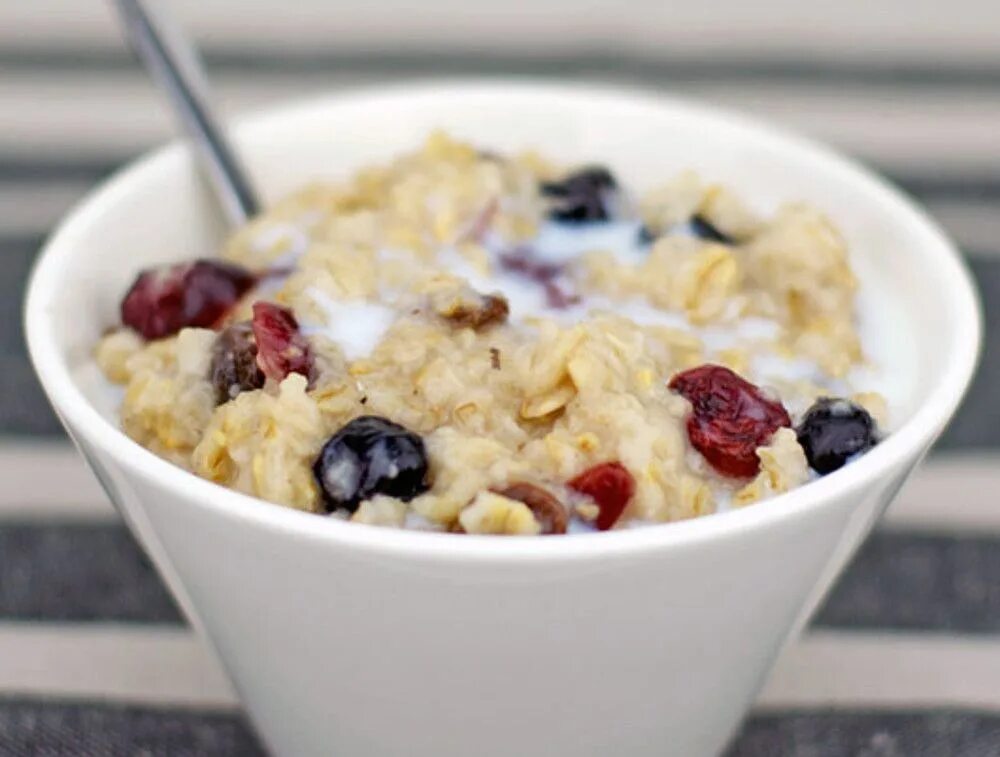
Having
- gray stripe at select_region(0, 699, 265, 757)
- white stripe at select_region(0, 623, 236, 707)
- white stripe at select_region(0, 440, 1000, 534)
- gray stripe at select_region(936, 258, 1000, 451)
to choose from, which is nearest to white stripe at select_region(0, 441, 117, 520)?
white stripe at select_region(0, 440, 1000, 534)

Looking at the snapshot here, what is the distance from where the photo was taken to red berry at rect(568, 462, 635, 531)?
1119mm

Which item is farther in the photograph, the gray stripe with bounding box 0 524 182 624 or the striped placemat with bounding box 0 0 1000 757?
the gray stripe with bounding box 0 524 182 624

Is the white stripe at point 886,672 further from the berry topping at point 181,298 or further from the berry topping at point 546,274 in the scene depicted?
the berry topping at point 181,298

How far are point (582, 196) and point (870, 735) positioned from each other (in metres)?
0.62

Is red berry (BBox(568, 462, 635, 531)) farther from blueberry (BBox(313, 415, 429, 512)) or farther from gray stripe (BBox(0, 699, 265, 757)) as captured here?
gray stripe (BBox(0, 699, 265, 757))

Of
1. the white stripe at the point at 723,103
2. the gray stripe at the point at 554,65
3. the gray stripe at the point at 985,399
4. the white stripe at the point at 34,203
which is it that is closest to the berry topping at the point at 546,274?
the gray stripe at the point at 985,399

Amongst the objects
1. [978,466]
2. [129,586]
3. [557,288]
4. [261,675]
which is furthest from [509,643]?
[978,466]

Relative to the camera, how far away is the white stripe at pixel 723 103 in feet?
8.57

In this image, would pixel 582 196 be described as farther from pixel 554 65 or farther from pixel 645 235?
pixel 554 65

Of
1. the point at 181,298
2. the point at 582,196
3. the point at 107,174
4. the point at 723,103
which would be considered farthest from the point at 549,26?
the point at 181,298

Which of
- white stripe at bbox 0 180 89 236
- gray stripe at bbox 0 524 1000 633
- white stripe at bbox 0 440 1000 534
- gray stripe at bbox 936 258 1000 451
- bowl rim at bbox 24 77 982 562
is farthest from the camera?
white stripe at bbox 0 180 89 236

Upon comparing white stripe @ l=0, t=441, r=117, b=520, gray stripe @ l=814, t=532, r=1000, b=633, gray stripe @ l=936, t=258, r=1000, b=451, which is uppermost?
white stripe @ l=0, t=441, r=117, b=520

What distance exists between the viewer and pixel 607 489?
3.68ft

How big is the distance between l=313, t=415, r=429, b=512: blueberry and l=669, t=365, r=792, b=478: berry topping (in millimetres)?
231
